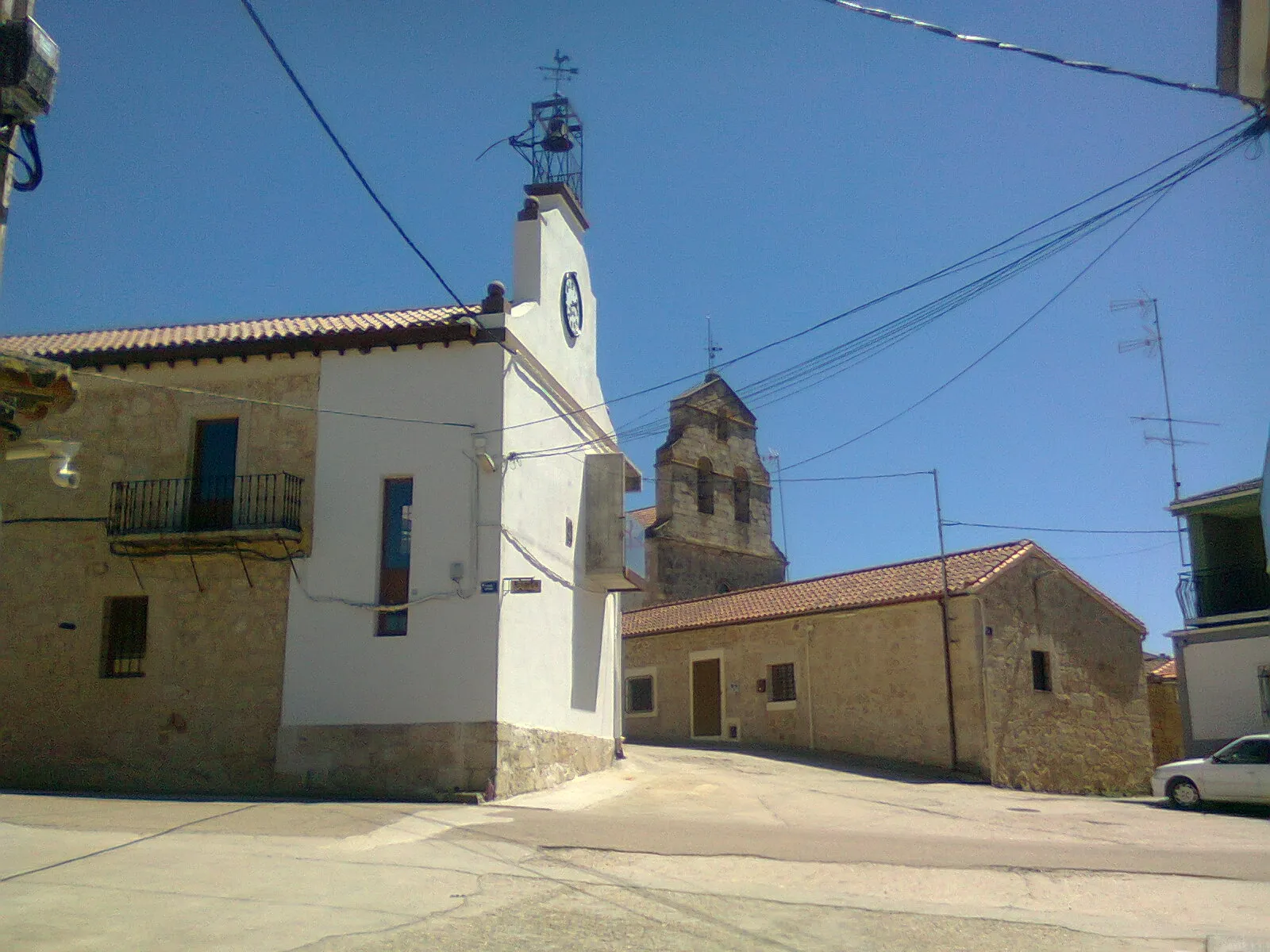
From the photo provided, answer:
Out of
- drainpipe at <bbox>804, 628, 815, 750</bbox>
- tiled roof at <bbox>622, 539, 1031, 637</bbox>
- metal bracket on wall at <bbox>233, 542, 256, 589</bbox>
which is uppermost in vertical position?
→ tiled roof at <bbox>622, 539, 1031, 637</bbox>

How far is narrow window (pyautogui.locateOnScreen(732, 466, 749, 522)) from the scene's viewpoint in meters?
37.8

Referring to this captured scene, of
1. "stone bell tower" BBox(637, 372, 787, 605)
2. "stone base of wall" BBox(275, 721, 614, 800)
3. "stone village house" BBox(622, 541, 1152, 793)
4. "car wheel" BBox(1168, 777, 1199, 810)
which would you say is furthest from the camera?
"stone bell tower" BBox(637, 372, 787, 605)

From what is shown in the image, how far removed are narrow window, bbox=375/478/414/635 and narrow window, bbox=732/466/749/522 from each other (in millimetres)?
22357

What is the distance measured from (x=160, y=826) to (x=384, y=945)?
5.58 metres

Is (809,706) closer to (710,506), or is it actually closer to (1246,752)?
(1246,752)

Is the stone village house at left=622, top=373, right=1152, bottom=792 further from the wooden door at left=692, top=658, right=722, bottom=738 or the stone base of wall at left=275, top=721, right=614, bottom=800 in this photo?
the stone base of wall at left=275, top=721, right=614, bottom=800

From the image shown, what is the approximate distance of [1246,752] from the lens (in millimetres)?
17562

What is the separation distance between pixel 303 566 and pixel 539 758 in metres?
4.34

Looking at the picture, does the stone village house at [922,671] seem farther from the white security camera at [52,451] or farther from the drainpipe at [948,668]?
the white security camera at [52,451]

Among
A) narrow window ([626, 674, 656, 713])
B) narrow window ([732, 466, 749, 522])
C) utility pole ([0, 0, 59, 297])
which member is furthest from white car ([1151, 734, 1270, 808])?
narrow window ([732, 466, 749, 522])

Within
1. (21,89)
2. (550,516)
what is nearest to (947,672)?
(550,516)

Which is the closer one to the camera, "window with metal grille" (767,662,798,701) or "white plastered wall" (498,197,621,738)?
"white plastered wall" (498,197,621,738)

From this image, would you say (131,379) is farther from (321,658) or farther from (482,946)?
(482,946)

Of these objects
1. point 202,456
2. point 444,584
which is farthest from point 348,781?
point 202,456
